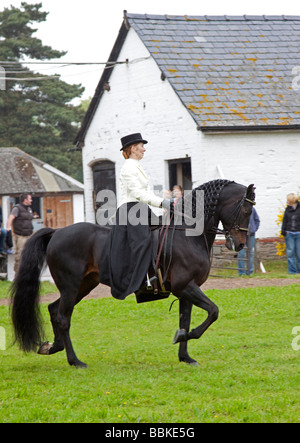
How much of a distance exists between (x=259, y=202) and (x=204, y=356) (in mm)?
11949

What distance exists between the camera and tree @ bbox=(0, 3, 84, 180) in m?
47.1

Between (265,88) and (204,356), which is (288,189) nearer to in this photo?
(265,88)

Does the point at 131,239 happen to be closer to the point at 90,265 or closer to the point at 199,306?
the point at 90,265

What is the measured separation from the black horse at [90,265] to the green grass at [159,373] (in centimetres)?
45

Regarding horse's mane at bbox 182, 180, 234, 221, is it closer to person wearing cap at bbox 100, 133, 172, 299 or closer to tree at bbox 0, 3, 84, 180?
person wearing cap at bbox 100, 133, 172, 299

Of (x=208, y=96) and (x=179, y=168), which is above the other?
(x=208, y=96)

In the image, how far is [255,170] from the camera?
807 inches

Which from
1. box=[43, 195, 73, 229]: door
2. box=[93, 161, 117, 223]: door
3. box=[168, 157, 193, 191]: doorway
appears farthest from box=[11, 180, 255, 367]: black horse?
box=[43, 195, 73, 229]: door

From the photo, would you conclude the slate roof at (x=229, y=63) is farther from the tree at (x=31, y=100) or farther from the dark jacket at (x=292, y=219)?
the tree at (x=31, y=100)

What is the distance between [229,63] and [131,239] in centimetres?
1439

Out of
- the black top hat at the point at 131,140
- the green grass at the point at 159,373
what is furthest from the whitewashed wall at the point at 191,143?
the black top hat at the point at 131,140

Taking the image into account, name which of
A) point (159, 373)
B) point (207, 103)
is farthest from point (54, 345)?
point (207, 103)

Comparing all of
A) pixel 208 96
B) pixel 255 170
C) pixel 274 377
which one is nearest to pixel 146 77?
pixel 208 96

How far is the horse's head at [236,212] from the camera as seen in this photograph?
8.24 m
